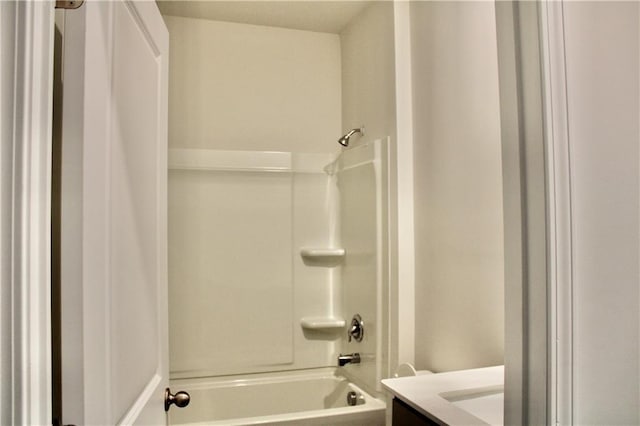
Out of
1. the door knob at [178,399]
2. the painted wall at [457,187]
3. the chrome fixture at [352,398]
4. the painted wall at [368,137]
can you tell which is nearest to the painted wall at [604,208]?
the painted wall at [457,187]

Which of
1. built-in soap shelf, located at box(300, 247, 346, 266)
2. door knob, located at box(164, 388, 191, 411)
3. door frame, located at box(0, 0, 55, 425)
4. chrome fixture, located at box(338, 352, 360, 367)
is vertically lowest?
chrome fixture, located at box(338, 352, 360, 367)

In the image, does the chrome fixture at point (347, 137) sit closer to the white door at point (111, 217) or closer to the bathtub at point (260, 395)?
the white door at point (111, 217)

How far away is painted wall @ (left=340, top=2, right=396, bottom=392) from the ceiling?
103mm

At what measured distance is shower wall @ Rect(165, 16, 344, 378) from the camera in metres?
2.42

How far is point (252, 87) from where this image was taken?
2.58 meters

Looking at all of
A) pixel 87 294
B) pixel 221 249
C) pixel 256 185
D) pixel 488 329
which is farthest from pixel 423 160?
pixel 87 294

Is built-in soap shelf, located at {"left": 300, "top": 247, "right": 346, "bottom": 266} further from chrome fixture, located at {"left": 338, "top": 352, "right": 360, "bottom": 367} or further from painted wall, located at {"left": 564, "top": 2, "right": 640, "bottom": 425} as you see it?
painted wall, located at {"left": 564, "top": 2, "right": 640, "bottom": 425}

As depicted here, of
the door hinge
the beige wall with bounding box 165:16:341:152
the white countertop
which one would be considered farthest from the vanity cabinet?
the beige wall with bounding box 165:16:341:152

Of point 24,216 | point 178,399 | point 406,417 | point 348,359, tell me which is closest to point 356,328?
point 348,359

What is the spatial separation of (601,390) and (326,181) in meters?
2.08

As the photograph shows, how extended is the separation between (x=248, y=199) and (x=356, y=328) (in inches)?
37.2

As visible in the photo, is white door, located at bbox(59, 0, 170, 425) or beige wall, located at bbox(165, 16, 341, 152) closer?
white door, located at bbox(59, 0, 170, 425)

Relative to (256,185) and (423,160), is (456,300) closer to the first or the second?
(423,160)

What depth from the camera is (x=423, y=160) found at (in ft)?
6.06
